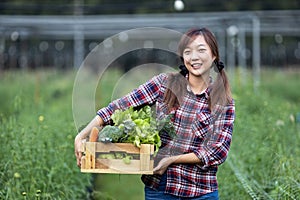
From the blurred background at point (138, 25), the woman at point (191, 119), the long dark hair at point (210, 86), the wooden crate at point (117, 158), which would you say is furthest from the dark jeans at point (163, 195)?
the blurred background at point (138, 25)

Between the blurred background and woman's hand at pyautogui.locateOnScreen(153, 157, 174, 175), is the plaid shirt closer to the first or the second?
woman's hand at pyautogui.locateOnScreen(153, 157, 174, 175)

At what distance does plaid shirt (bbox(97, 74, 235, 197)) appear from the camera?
10.6 feet

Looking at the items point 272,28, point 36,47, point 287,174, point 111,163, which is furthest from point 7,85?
point 36,47

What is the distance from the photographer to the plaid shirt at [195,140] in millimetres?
3219

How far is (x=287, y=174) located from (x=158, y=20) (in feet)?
35.4

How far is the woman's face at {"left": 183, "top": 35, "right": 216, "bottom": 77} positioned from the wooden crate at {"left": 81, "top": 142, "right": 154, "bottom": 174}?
49cm

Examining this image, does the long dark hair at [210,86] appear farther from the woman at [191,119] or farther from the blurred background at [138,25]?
the blurred background at [138,25]

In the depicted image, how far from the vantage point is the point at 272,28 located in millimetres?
18234

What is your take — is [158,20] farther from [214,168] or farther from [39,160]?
[214,168]

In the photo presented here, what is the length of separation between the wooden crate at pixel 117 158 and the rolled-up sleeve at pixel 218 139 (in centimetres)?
32

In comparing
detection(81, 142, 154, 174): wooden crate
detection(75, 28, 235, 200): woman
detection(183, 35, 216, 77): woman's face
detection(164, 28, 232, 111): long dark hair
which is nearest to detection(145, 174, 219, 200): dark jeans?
detection(75, 28, 235, 200): woman

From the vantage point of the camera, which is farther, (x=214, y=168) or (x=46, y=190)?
(x=46, y=190)

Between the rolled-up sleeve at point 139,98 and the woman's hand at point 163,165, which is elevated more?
the rolled-up sleeve at point 139,98

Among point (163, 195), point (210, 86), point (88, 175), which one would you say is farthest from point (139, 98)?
point (88, 175)
